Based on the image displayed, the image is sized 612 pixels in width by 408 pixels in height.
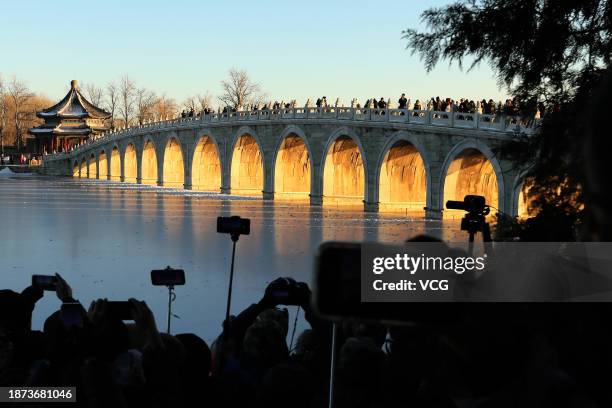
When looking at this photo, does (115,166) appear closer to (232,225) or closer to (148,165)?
(148,165)

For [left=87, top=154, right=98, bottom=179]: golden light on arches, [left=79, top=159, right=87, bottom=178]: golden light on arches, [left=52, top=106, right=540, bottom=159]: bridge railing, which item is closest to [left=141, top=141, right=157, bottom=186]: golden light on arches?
[left=52, top=106, right=540, bottom=159]: bridge railing

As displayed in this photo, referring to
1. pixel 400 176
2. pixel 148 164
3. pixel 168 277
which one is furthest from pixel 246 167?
pixel 168 277

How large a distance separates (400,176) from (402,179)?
0.30 m

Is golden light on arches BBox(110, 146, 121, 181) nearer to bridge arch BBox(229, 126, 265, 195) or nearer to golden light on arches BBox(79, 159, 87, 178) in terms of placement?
golden light on arches BBox(79, 159, 87, 178)

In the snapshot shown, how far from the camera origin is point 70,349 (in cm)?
380

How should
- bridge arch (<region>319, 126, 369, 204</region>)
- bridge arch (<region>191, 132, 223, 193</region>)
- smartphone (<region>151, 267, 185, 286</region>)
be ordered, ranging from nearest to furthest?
smartphone (<region>151, 267, 185, 286</region>)
bridge arch (<region>319, 126, 369, 204</region>)
bridge arch (<region>191, 132, 223, 193</region>)

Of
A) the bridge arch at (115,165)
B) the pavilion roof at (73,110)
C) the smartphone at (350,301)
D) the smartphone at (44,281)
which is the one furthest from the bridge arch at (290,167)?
the pavilion roof at (73,110)

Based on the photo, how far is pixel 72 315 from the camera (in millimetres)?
4004

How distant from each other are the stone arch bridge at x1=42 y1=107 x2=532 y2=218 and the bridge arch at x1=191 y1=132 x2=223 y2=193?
0.08 metres

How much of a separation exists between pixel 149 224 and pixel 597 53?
22427mm

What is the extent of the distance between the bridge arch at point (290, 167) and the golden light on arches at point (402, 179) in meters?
7.02

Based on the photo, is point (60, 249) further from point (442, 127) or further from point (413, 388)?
point (413, 388)

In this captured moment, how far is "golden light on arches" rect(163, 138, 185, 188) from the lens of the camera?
193ft

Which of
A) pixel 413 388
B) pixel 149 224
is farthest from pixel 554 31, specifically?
pixel 149 224
